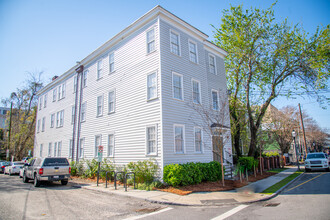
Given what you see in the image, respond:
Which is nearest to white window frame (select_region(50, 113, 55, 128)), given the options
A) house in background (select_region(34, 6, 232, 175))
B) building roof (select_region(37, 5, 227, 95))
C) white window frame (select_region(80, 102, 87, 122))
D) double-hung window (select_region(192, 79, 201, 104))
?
house in background (select_region(34, 6, 232, 175))

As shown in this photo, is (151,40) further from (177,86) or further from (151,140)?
(151,140)

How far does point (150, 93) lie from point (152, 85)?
0.55m

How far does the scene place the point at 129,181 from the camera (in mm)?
12414

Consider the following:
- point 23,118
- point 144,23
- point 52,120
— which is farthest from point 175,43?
Result: point 23,118

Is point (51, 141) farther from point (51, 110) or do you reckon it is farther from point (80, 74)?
point (80, 74)

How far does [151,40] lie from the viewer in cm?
1393

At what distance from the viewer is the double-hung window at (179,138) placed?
12.7 m

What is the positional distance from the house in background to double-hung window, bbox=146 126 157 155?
0.12 ft

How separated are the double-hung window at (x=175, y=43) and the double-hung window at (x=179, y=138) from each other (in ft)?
17.3

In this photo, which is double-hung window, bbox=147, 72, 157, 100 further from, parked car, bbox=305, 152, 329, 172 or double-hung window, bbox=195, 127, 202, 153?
parked car, bbox=305, 152, 329, 172

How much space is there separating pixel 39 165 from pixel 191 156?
32.5 ft

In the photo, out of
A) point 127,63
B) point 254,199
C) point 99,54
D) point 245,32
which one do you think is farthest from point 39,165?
point 245,32

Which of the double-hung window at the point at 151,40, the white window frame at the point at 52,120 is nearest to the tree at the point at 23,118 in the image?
the white window frame at the point at 52,120

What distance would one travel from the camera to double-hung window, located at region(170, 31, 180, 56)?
14.1 metres
